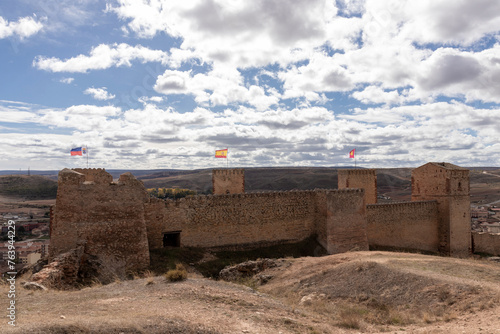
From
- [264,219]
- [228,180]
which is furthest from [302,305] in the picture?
[228,180]

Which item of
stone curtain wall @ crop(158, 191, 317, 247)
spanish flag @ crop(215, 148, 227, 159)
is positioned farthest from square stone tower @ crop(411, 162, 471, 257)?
spanish flag @ crop(215, 148, 227, 159)

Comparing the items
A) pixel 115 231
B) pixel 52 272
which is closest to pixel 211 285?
pixel 52 272

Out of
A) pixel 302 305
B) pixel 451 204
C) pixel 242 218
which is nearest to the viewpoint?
pixel 302 305

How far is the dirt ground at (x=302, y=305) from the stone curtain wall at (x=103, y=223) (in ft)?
14.1

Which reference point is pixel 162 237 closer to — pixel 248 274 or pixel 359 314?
pixel 248 274

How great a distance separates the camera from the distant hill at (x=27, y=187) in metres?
71.1

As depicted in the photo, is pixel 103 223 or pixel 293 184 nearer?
pixel 103 223

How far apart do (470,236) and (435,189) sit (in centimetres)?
422

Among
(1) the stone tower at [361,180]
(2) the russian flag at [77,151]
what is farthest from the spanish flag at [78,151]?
(1) the stone tower at [361,180]

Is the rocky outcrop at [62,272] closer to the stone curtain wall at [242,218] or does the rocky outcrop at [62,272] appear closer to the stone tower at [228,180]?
the stone curtain wall at [242,218]

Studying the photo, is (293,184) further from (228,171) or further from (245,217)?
(245,217)

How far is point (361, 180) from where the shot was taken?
24984 mm

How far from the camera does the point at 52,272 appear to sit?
447 inches

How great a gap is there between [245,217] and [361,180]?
10.0 m
